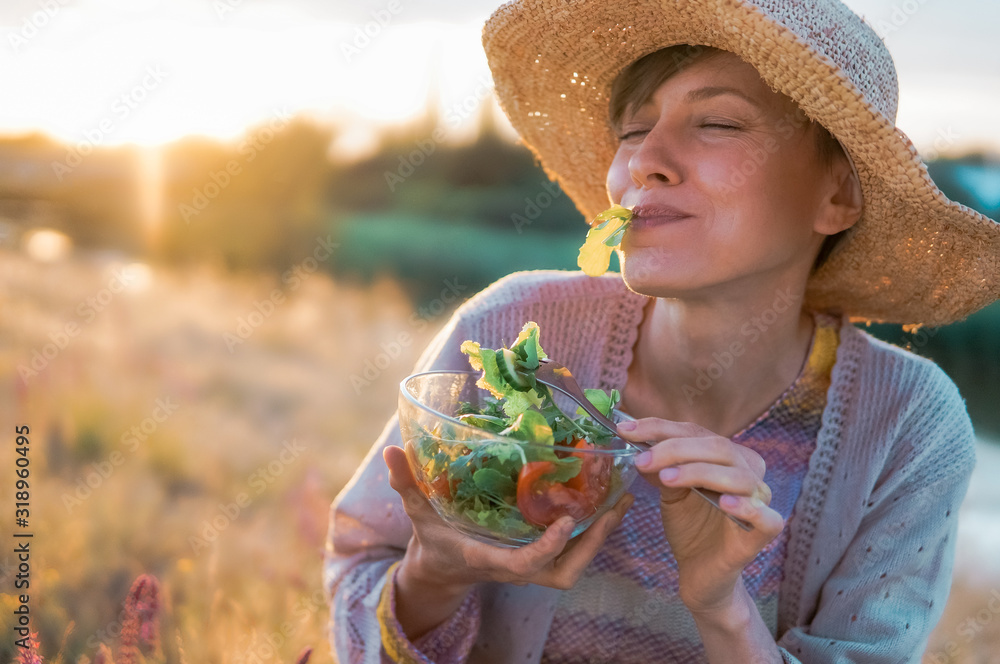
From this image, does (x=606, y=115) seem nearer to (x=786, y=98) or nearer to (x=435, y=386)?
(x=786, y=98)

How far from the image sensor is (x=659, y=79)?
65.8 inches

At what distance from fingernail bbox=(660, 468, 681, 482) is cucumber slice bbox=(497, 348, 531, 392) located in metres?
0.25

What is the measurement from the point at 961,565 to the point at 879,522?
6.27 feet

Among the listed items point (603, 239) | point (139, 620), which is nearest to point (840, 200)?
point (603, 239)

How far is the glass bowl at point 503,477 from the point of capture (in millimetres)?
1110

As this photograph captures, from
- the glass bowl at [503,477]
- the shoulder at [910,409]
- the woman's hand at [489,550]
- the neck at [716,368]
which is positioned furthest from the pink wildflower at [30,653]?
the shoulder at [910,409]

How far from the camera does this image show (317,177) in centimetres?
548

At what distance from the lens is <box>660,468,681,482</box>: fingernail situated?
1158 millimetres

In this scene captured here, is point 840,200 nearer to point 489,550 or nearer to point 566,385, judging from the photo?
point 566,385

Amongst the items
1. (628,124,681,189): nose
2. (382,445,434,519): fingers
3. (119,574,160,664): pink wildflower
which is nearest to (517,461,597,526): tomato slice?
(382,445,434,519): fingers

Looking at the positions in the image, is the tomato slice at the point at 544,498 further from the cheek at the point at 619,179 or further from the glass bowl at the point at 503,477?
the cheek at the point at 619,179

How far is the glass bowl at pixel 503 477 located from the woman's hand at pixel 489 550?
0.02 m

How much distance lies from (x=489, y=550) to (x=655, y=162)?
0.79 metres

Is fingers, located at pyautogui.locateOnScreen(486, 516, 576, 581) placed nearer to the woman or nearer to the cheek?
the woman
